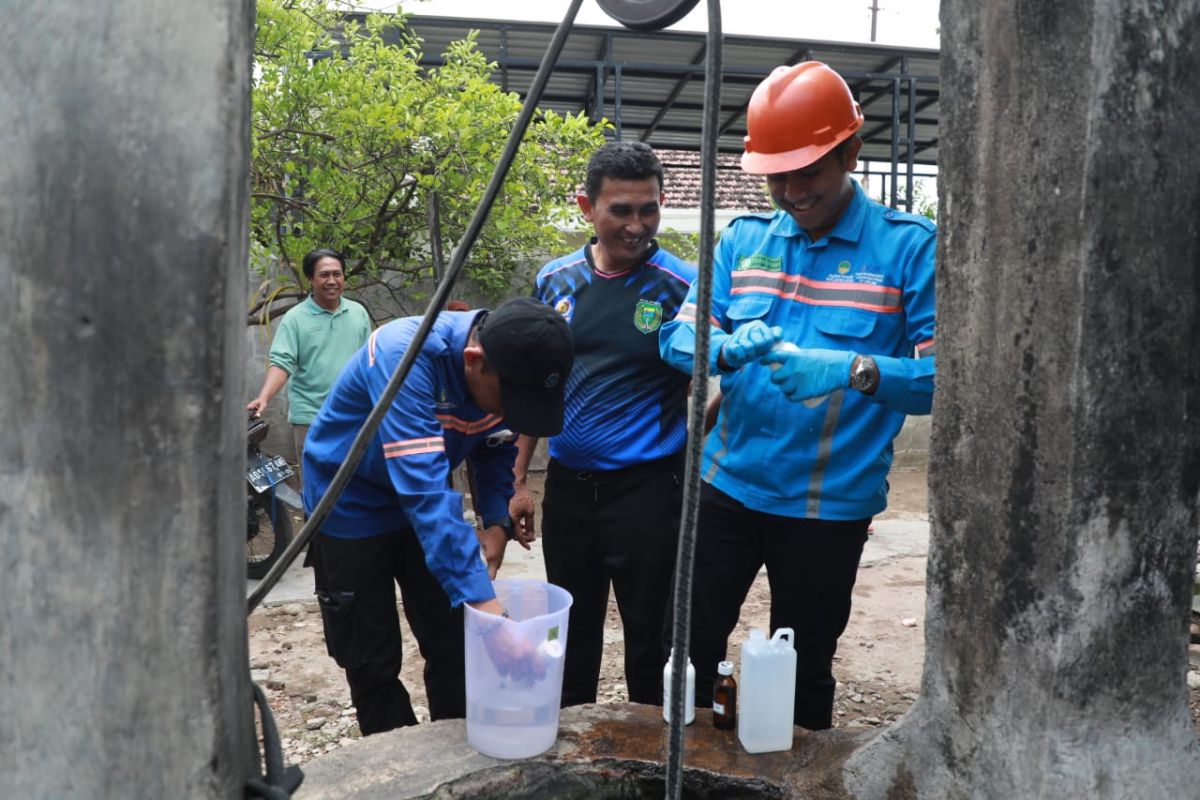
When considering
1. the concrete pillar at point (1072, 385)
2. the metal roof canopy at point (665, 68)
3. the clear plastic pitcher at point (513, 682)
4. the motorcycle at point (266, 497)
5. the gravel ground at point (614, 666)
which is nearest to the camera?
the concrete pillar at point (1072, 385)

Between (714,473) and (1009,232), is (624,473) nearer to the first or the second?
(714,473)

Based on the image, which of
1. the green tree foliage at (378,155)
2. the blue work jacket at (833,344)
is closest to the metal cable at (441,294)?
the blue work jacket at (833,344)

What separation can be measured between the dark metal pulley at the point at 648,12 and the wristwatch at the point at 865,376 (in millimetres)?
1117

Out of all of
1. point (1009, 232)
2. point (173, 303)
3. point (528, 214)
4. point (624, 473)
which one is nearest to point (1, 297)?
point (173, 303)

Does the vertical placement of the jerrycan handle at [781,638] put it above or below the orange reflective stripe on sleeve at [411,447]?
below

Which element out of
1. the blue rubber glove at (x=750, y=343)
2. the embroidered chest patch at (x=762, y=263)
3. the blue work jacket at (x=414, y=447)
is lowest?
the blue work jacket at (x=414, y=447)

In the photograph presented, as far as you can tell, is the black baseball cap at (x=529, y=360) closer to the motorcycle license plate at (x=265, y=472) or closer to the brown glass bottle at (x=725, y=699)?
the brown glass bottle at (x=725, y=699)

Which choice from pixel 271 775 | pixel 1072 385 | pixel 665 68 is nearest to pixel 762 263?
pixel 1072 385

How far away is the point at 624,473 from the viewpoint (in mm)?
3031

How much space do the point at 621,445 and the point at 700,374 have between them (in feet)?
5.56

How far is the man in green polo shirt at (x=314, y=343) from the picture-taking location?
5.71 meters

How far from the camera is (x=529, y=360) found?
7.59 feet

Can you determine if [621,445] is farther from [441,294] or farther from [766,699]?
[441,294]

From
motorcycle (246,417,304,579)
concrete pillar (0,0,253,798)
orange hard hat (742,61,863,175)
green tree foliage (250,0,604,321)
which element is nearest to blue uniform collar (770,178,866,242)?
orange hard hat (742,61,863,175)
